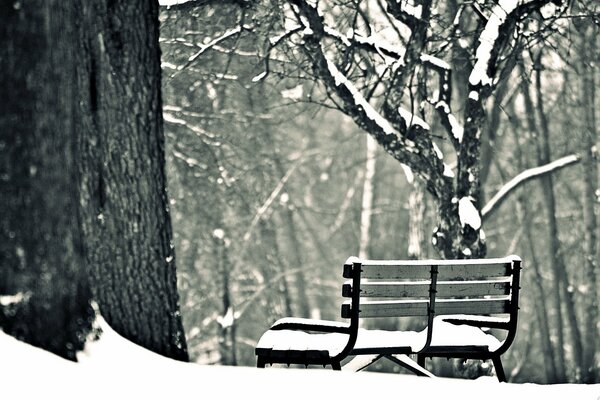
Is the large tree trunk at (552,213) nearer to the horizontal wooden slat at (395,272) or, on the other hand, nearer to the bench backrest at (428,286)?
the bench backrest at (428,286)

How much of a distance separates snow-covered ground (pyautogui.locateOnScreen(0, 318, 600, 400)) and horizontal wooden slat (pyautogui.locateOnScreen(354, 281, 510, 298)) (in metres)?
0.96

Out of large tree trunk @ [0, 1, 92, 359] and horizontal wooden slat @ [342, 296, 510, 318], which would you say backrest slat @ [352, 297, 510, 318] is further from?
large tree trunk @ [0, 1, 92, 359]

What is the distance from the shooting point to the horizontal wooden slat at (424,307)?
238 inches

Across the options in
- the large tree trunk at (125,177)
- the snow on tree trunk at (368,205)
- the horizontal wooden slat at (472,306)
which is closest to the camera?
the large tree trunk at (125,177)

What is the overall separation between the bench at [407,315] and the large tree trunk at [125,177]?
80cm

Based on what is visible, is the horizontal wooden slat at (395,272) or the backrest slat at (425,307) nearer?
the horizontal wooden slat at (395,272)

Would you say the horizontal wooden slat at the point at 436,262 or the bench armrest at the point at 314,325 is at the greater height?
the horizontal wooden slat at the point at 436,262

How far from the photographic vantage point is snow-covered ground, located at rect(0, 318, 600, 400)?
14.3 feet

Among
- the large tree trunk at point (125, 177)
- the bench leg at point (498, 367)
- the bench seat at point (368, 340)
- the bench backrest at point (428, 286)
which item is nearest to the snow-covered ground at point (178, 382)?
the large tree trunk at point (125, 177)

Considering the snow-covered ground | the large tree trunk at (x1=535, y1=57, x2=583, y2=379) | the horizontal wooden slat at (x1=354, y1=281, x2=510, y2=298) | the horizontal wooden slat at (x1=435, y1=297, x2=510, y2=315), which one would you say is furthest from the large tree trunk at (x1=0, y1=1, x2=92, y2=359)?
the large tree trunk at (x1=535, y1=57, x2=583, y2=379)

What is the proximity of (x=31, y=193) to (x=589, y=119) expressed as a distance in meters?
14.8

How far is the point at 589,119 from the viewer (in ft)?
57.8

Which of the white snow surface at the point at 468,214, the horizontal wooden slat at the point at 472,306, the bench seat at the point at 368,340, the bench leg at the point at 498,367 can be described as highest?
the white snow surface at the point at 468,214

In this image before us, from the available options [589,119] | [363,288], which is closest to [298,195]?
[589,119]
